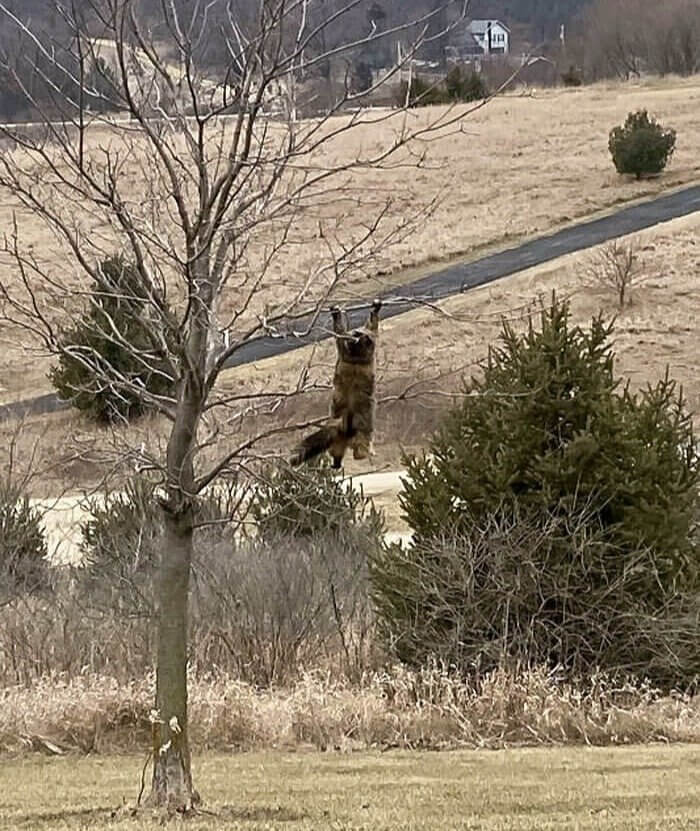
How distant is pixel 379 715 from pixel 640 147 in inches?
1797

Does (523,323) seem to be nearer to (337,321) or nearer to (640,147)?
(640,147)

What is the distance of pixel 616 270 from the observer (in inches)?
1607

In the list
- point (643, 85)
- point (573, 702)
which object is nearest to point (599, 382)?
point (573, 702)

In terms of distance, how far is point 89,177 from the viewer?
312 inches

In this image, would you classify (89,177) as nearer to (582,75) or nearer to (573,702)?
(573,702)

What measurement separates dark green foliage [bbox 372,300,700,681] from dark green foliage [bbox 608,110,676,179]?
42.8 metres

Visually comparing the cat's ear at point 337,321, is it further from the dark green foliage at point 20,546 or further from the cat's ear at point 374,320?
the dark green foliage at point 20,546

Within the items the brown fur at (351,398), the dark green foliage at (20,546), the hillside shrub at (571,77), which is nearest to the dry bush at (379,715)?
the brown fur at (351,398)

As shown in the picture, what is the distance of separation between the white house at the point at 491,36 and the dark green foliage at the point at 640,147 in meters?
41.9

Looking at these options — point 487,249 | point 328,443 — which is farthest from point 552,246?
point 328,443

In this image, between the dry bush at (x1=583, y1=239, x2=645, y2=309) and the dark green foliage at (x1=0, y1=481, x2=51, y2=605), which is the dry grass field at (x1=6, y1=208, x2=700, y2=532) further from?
the dark green foliage at (x1=0, y1=481, x2=51, y2=605)

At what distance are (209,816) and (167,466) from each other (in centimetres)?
188

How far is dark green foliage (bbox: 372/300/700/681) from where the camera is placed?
1410 centimetres

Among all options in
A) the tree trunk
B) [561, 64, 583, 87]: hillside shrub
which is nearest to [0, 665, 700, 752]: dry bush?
the tree trunk
